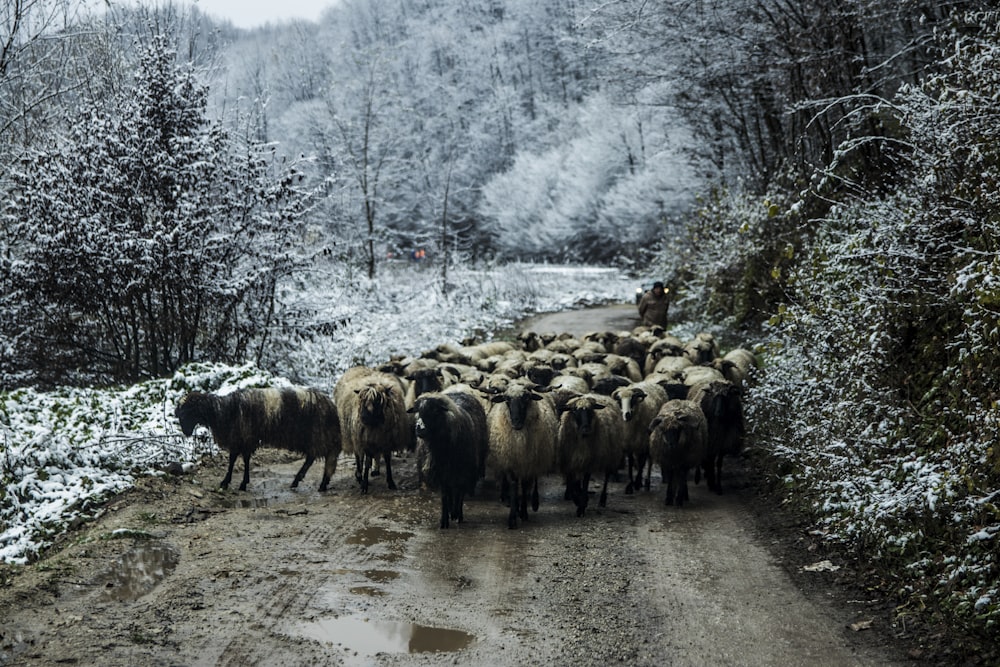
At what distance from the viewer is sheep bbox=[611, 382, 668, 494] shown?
10.9 meters

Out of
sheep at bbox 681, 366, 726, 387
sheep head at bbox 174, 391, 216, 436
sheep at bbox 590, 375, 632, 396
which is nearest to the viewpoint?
sheep head at bbox 174, 391, 216, 436

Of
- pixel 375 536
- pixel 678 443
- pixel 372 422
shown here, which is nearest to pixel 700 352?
pixel 678 443

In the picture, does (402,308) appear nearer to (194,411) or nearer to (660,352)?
(660,352)

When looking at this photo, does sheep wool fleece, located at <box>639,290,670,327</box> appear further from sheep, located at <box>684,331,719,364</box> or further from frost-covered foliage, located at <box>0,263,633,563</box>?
frost-covered foliage, located at <box>0,263,633,563</box>

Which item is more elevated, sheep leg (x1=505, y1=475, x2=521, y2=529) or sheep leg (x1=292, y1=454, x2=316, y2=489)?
sheep leg (x1=292, y1=454, x2=316, y2=489)

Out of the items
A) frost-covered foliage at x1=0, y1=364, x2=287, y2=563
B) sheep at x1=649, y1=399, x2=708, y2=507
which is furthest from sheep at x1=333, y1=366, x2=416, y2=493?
sheep at x1=649, y1=399, x2=708, y2=507

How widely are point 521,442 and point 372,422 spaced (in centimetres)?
210

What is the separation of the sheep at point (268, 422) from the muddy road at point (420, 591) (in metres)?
0.86

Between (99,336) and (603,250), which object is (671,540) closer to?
(99,336)

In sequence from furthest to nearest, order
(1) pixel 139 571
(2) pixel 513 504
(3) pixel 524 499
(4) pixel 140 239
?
(4) pixel 140 239, (3) pixel 524 499, (2) pixel 513 504, (1) pixel 139 571

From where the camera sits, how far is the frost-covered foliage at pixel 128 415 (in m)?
8.43

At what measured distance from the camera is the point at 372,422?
10.7 m

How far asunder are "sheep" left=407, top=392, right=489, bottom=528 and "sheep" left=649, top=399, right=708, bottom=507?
86.6 inches

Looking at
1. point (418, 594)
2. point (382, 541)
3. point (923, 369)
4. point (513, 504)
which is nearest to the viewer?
point (418, 594)
